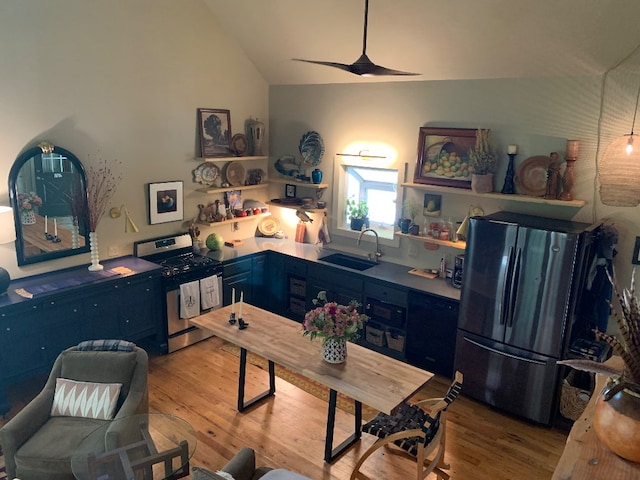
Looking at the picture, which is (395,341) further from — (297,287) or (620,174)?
(620,174)

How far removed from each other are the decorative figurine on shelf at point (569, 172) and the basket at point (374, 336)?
7.32 feet

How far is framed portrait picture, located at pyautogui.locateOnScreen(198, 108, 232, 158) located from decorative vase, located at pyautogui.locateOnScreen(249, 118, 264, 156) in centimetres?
33

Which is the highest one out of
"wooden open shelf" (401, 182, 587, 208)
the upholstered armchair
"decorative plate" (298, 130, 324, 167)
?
"decorative plate" (298, 130, 324, 167)

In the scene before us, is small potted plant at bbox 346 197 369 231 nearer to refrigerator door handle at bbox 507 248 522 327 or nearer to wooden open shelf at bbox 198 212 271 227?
wooden open shelf at bbox 198 212 271 227

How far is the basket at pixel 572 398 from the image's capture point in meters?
4.04

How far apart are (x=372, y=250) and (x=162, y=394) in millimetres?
2804

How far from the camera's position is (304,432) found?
13.4 ft

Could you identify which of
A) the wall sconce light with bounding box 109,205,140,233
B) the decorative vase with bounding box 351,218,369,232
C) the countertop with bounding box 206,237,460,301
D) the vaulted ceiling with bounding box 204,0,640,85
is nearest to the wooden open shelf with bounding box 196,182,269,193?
the countertop with bounding box 206,237,460,301

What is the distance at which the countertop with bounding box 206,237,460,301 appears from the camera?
494 centimetres

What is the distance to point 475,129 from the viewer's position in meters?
4.84

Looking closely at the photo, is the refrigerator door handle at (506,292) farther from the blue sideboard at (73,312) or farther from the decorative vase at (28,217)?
the decorative vase at (28,217)

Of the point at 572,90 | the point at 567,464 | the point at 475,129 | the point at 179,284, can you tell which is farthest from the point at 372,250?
the point at 567,464

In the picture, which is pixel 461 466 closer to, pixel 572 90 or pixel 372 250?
pixel 372 250

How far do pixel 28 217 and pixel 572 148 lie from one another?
487 centimetres
